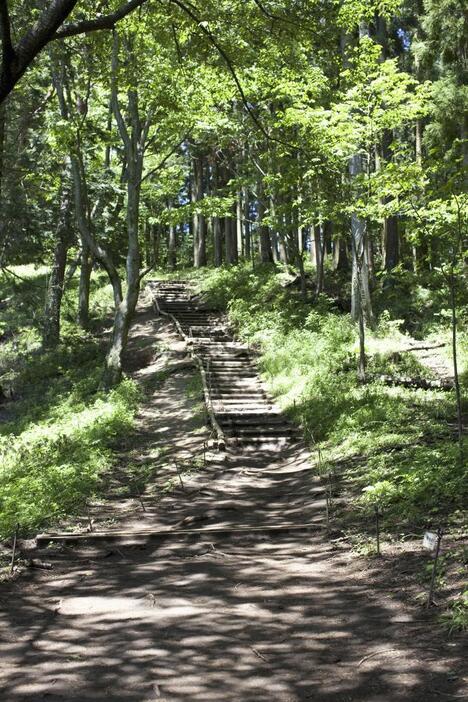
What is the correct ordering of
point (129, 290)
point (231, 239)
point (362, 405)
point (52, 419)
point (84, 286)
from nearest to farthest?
point (362, 405) < point (52, 419) < point (129, 290) < point (84, 286) < point (231, 239)

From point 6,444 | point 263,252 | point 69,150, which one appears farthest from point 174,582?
point 263,252

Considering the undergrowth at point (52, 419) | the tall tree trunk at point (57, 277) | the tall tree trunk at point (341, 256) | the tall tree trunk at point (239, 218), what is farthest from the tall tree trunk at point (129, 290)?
the tall tree trunk at point (341, 256)

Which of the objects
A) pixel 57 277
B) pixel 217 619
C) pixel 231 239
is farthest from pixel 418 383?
pixel 231 239

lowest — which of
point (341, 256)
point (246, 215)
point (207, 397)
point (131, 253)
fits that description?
point (207, 397)

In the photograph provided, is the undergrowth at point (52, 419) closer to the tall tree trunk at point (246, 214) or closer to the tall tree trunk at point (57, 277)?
the tall tree trunk at point (57, 277)

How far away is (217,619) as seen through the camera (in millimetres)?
5012

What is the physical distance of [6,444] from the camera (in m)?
13.6

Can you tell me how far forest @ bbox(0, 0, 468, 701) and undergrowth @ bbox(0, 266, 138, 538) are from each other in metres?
0.07

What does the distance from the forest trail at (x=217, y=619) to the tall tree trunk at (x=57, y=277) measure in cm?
1517

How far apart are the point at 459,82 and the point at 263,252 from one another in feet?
40.5

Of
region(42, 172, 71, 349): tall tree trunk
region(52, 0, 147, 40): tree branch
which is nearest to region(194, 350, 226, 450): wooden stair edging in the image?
region(42, 172, 71, 349): tall tree trunk

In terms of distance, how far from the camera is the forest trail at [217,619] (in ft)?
12.8

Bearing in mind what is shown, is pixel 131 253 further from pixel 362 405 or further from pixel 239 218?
pixel 239 218

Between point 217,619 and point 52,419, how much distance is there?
464 inches
